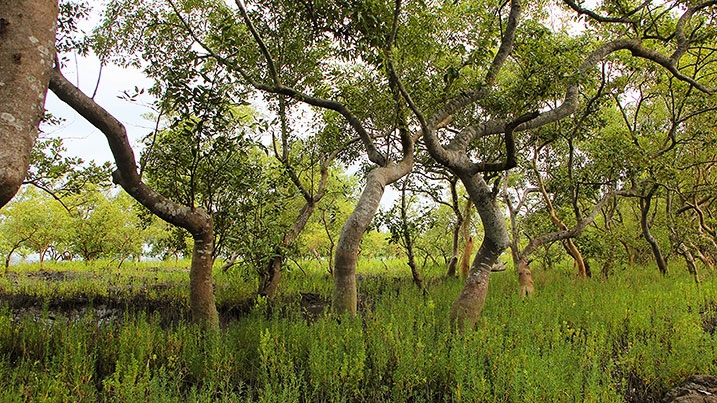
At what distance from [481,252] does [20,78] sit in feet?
18.2

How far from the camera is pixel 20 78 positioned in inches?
85.6

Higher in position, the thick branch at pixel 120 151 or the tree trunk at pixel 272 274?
the thick branch at pixel 120 151

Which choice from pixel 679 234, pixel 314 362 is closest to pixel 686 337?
pixel 314 362

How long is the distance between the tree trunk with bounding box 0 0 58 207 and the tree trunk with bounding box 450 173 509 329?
5132 mm

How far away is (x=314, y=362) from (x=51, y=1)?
332cm

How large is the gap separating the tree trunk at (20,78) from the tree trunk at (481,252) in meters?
5.13

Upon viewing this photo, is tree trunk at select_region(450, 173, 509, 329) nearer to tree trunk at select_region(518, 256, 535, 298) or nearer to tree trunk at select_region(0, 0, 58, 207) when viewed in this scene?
tree trunk at select_region(518, 256, 535, 298)

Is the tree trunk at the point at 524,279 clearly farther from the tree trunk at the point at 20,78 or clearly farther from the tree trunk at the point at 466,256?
the tree trunk at the point at 20,78

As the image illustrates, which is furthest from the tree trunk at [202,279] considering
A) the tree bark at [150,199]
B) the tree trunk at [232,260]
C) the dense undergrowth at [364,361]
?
the tree trunk at [232,260]

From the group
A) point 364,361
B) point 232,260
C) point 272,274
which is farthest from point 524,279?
point 232,260

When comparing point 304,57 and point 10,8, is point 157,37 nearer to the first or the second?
point 304,57

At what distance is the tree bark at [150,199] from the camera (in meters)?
4.11

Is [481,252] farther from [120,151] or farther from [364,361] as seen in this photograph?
[120,151]

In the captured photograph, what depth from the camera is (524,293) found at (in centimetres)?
880
